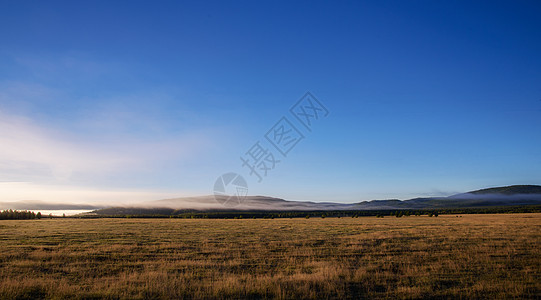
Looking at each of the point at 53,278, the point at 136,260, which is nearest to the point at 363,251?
the point at 136,260

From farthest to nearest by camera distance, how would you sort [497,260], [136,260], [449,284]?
[136,260] → [497,260] → [449,284]

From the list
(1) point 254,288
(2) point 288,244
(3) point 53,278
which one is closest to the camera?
(1) point 254,288

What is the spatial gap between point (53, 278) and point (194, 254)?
7.42 meters

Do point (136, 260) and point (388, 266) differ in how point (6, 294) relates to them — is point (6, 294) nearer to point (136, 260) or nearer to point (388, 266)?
point (136, 260)

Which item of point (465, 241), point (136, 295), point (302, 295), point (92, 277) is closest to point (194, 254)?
point (92, 277)

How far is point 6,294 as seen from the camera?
10.1 meters

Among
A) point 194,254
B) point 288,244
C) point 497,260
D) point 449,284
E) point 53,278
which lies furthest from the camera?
point 288,244

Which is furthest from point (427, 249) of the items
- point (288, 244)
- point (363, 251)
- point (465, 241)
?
point (288, 244)

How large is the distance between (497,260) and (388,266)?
5721 mm

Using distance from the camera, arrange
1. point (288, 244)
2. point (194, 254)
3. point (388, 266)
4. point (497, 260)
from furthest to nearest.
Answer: point (288, 244) < point (194, 254) < point (497, 260) < point (388, 266)

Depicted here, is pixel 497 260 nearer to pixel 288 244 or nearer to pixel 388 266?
pixel 388 266

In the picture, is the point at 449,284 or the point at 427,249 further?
the point at 427,249

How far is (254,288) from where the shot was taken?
10.8 meters

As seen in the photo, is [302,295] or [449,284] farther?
[449,284]
